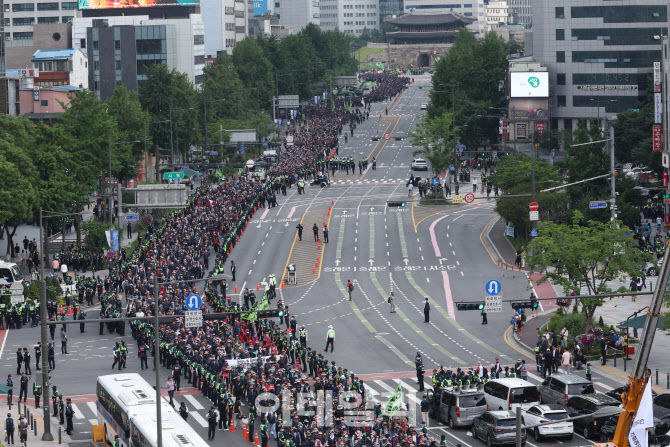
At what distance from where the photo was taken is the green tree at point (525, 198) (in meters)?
93.5

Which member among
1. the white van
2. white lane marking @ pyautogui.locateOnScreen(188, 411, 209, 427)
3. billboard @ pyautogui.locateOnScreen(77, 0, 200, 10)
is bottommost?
white lane marking @ pyautogui.locateOnScreen(188, 411, 209, 427)

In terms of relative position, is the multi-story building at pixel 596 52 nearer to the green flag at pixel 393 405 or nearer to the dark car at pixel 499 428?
the green flag at pixel 393 405

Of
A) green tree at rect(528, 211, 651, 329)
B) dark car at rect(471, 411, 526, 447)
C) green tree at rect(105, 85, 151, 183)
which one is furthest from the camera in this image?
green tree at rect(105, 85, 151, 183)

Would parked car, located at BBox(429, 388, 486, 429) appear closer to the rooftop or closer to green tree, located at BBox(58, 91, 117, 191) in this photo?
green tree, located at BBox(58, 91, 117, 191)

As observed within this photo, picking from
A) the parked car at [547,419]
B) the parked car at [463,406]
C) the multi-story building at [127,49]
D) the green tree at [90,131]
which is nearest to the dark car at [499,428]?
the parked car at [547,419]

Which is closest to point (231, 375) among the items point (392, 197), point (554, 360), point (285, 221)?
point (554, 360)

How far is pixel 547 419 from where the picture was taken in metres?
49.8

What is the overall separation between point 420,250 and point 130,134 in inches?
1711

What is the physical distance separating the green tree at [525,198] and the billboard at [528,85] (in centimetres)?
3953

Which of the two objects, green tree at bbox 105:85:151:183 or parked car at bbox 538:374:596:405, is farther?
green tree at bbox 105:85:151:183

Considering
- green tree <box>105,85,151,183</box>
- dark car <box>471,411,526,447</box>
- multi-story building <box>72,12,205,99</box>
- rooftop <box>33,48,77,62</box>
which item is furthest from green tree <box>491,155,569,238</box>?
rooftop <box>33,48,77,62</box>

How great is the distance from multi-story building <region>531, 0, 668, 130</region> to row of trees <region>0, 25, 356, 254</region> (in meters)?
37.7

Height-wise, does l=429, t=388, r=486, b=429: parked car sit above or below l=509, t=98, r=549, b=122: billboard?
below

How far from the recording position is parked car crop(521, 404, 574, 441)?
163ft
